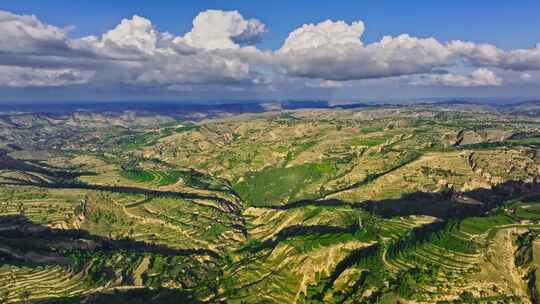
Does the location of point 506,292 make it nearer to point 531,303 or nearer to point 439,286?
point 531,303

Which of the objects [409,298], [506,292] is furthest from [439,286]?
[506,292]

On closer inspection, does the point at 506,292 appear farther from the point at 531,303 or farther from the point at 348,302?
the point at 348,302

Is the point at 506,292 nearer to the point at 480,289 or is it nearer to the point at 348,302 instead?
the point at 480,289

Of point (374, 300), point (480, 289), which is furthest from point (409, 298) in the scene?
point (480, 289)

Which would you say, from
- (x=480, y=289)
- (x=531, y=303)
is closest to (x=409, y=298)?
(x=480, y=289)

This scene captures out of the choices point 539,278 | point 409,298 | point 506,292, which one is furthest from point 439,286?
point 539,278
